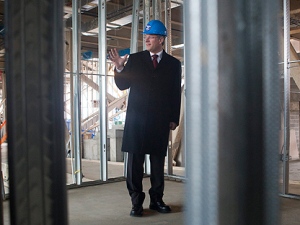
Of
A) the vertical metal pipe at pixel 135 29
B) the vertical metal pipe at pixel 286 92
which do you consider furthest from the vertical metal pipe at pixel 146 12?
the vertical metal pipe at pixel 286 92

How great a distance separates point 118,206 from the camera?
328 centimetres

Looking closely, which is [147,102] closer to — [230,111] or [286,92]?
[286,92]

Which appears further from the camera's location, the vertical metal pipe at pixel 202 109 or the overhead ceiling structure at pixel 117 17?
the overhead ceiling structure at pixel 117 17

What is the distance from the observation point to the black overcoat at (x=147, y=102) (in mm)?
2979

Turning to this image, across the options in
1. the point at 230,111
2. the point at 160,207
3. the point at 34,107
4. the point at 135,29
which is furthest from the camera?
the point at 135,29

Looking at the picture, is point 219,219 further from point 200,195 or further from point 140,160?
point 140,160

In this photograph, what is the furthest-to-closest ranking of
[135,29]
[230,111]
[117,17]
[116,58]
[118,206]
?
[117,17] < [135,29] < [118,206] < [116,58] < [230,111]

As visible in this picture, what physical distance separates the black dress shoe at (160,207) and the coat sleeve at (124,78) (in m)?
0.93

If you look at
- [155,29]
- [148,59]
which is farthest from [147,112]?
[155,29]

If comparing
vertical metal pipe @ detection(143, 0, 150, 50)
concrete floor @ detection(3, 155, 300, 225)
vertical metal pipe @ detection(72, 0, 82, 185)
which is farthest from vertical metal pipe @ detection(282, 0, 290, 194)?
vertical metal pipe @ detection(72, 0, 82, 185)

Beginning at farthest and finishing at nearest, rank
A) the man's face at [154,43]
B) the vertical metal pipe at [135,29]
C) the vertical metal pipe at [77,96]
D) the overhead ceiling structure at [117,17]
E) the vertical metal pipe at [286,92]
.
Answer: the overhead ceiling structure at [117,17] < the vertical metal pipe at [135,29] < the vertical metal pipe at [77,96] < the vertical metal pipe at [286,92] < the man's face at [154,43]

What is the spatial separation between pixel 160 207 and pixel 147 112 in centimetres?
74

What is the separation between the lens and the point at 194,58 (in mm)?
598

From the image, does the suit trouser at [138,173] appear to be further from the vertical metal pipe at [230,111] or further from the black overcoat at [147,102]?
the vertical metal pipe at [230,111]
